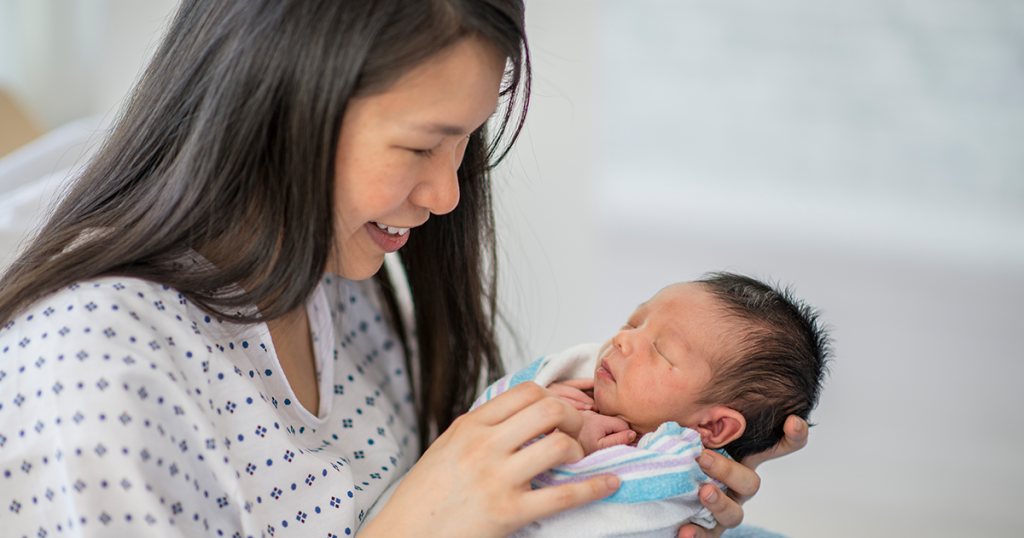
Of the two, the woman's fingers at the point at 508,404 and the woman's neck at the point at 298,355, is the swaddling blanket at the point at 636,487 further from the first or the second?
the woman's neck at the point at 298,355

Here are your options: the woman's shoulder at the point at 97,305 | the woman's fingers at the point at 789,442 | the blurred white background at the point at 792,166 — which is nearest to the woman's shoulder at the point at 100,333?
the woman's shoulder at the point at 97,305

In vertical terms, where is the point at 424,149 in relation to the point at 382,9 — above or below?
below

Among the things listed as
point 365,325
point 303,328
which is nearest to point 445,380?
point 365,325

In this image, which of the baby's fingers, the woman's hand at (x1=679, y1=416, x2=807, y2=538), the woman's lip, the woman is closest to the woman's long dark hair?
the woman

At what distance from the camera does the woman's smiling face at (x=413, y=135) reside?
83 cm

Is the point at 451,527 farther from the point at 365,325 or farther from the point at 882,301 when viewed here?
the point at 882,301

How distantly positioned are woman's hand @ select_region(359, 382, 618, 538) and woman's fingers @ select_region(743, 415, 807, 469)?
0.33m

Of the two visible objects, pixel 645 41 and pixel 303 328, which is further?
pixel 645 41

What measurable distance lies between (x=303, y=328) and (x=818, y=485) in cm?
203

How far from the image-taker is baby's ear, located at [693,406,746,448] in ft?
3.48

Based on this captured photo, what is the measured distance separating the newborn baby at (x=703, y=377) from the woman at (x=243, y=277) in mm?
92

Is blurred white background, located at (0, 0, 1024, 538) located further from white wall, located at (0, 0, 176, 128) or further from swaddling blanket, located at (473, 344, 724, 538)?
swaddling blanket, located at (473, 344, 724, 538)

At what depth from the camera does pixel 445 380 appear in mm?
1340

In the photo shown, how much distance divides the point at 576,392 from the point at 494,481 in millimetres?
337
